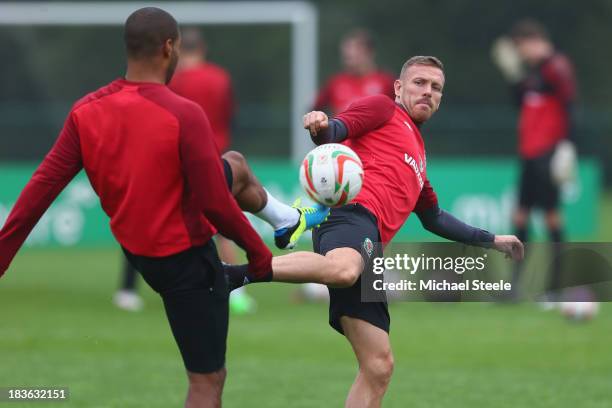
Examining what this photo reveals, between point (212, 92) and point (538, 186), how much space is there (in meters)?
3.60

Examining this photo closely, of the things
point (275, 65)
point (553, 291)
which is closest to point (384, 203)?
point (553, 291)

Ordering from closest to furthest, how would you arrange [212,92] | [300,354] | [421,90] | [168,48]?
[168,48], [421,90], [300,354], [212,92]

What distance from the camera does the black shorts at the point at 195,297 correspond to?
569 cm

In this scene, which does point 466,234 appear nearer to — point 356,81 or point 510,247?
point 510,247

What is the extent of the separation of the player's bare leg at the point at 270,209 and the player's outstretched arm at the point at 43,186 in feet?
2.43

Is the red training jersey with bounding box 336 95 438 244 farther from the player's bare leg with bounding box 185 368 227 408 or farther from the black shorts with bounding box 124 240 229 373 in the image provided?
the player's bare leg with bounding box 185 368 227 408

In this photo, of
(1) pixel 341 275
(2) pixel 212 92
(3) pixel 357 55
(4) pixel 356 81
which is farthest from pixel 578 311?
(1) pixel 341 275

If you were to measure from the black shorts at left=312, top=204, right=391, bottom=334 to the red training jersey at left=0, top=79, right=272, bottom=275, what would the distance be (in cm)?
81

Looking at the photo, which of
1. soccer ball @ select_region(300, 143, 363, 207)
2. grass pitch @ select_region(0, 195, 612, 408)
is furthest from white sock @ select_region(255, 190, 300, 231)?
grass pitch @ select_region(0, 195, 612, 408)

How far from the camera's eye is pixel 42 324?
38.4ft

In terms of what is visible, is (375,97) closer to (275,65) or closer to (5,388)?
(5,388)

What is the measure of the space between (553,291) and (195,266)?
6.78 metres

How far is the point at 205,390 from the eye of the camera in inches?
228

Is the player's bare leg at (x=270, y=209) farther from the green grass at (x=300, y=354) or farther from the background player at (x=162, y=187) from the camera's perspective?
the green grass at (x=300, y=354)
